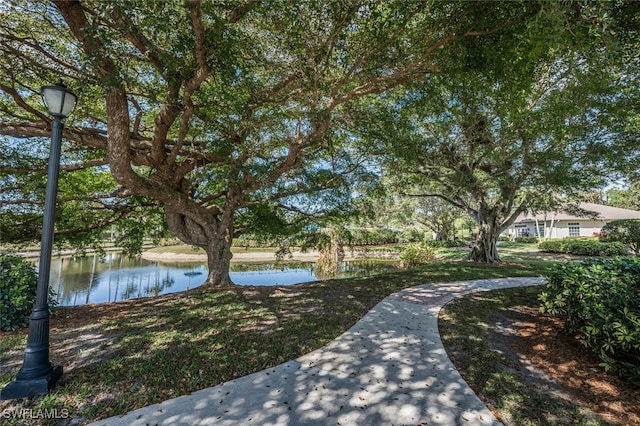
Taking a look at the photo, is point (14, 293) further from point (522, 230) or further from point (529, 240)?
point (522, 230)

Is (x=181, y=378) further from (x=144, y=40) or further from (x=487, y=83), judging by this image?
(x=487, y=83)

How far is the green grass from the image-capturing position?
2.51m

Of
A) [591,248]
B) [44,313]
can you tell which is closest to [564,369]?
[44,313]

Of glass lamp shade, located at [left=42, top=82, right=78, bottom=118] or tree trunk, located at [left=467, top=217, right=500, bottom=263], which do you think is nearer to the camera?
glass lamp shade, located at [left=42, top=82, right=78, bottom=118]

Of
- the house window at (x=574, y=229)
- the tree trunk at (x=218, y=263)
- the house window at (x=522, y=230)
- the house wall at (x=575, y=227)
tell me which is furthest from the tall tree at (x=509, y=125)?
the house window at (x=522, y=230)

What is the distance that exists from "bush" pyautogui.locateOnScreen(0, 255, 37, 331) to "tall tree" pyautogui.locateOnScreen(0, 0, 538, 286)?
2039 millimetres

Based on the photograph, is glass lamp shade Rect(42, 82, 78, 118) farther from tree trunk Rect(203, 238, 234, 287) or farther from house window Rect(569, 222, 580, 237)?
house window Rect(569, 222, 580, 237)

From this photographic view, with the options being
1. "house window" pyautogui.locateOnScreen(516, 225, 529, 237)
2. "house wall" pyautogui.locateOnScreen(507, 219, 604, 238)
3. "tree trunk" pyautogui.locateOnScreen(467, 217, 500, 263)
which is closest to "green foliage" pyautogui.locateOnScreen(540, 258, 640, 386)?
"tree trunk" pyautogui.locateOnScreen(467, 217, 500, 263)

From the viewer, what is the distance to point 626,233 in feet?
50.0

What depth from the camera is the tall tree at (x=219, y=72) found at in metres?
3.89

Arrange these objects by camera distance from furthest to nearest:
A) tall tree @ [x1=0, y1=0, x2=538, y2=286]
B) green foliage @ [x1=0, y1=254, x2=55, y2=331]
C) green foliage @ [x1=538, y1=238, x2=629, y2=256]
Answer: green foliage @ [x1=538, y1=238, x2=629, y2=256]
green foliage @ [x1=0, y1=254, x2=55, y2=331]
tall tree @ [x1=0, y1=0, x2=538, y2=286]

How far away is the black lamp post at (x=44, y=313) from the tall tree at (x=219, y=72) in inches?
26.7

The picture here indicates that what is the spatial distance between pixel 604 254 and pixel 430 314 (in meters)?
15.8

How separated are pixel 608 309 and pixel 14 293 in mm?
8191
